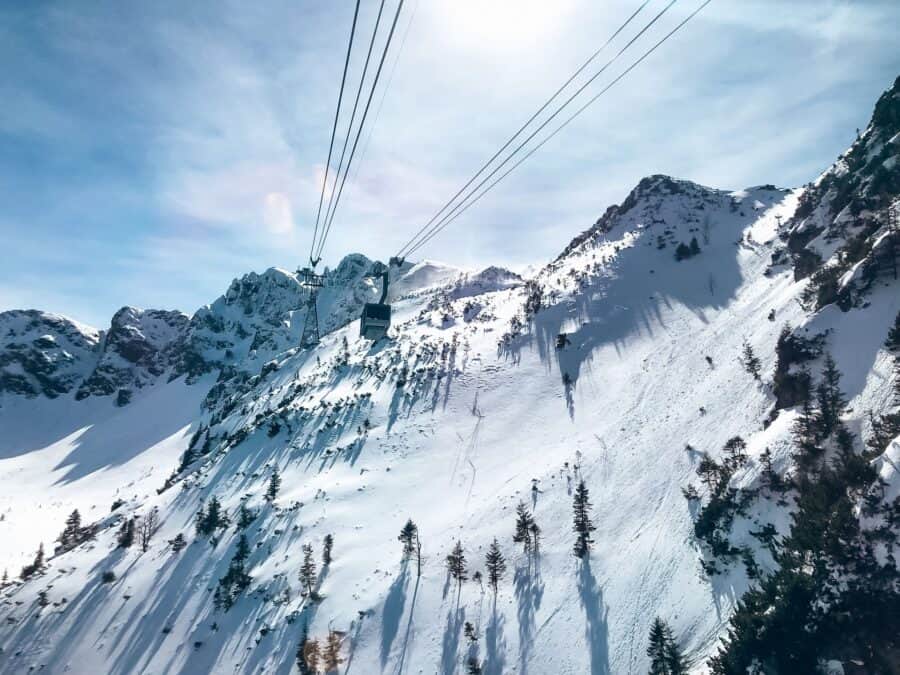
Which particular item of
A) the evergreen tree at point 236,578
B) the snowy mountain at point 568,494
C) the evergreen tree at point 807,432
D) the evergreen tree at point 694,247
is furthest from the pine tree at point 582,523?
the evergreen tree at point 694,247

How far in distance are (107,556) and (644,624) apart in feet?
188

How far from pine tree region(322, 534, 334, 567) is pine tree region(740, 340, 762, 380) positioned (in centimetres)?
4114

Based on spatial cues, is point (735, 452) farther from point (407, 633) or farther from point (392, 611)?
point (392, 611)

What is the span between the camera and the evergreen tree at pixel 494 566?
33.2 meters

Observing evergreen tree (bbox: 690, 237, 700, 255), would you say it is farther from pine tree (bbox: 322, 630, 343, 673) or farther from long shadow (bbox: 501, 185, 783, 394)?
pine tree (bbox: 322, 630, 343, 673)

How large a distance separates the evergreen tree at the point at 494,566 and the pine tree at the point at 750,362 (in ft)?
90.0

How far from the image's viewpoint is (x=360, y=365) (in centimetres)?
7950

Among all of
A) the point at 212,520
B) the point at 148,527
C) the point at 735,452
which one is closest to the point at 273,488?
the point at 212,520

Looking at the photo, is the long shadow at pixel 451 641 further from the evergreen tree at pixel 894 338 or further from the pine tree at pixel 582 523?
the evergreen tree at pixel 894 338

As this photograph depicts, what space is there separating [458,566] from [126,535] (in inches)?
1691

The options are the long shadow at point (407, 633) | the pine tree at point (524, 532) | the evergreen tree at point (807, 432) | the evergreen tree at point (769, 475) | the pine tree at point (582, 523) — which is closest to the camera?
the evergreen tree at point (807, 432)

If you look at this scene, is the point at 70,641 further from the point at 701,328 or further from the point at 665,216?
the point at 665,216


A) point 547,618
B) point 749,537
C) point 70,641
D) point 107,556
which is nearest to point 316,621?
point 547,618

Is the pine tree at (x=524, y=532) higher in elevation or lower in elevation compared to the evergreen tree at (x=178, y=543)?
higher
